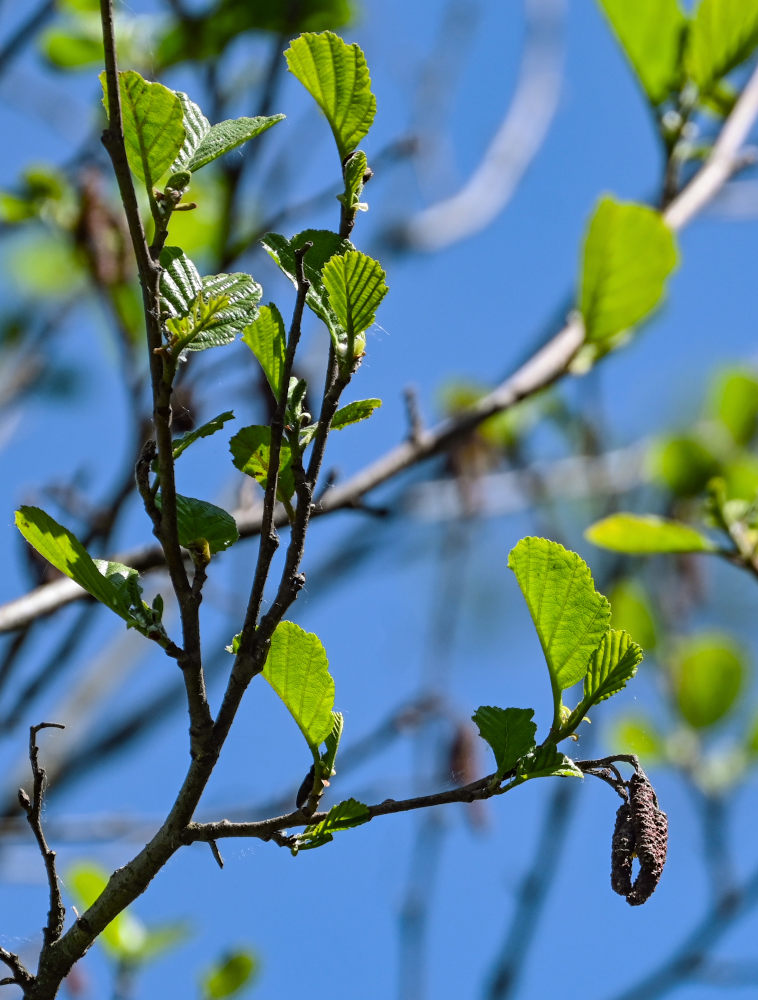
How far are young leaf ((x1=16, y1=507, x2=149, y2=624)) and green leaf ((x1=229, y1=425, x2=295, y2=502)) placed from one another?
0.32 feet

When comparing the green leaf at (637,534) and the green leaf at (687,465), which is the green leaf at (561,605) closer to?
the green leaf at (637,534)

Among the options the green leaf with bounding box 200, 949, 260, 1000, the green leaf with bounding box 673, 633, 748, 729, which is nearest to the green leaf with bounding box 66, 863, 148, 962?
the green leaf with bounding box 200, 949, 260, 1000

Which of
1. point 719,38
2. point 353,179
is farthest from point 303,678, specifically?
point 719,38

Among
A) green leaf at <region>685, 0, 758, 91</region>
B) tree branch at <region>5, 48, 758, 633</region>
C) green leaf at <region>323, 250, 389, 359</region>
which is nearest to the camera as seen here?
green leaf at <region>323, 250, 389, 359</region>

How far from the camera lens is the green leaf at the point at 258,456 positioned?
0.62 m

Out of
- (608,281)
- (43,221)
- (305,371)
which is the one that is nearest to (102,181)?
(43,221)

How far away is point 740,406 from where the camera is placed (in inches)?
76.0

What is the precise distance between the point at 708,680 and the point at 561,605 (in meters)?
1.33

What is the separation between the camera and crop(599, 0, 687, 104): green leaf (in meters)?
1.27

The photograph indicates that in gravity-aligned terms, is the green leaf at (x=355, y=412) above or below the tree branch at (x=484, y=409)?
below

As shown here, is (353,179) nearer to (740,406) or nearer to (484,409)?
(484,409)

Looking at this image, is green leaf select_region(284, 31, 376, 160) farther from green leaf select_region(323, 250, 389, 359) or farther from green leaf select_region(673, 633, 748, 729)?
green leaf select_region(673, 633, 748, 729)

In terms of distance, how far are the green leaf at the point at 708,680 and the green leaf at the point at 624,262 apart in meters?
0.85

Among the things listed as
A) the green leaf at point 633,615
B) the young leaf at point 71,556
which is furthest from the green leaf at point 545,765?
the green leaf at point 633,615
